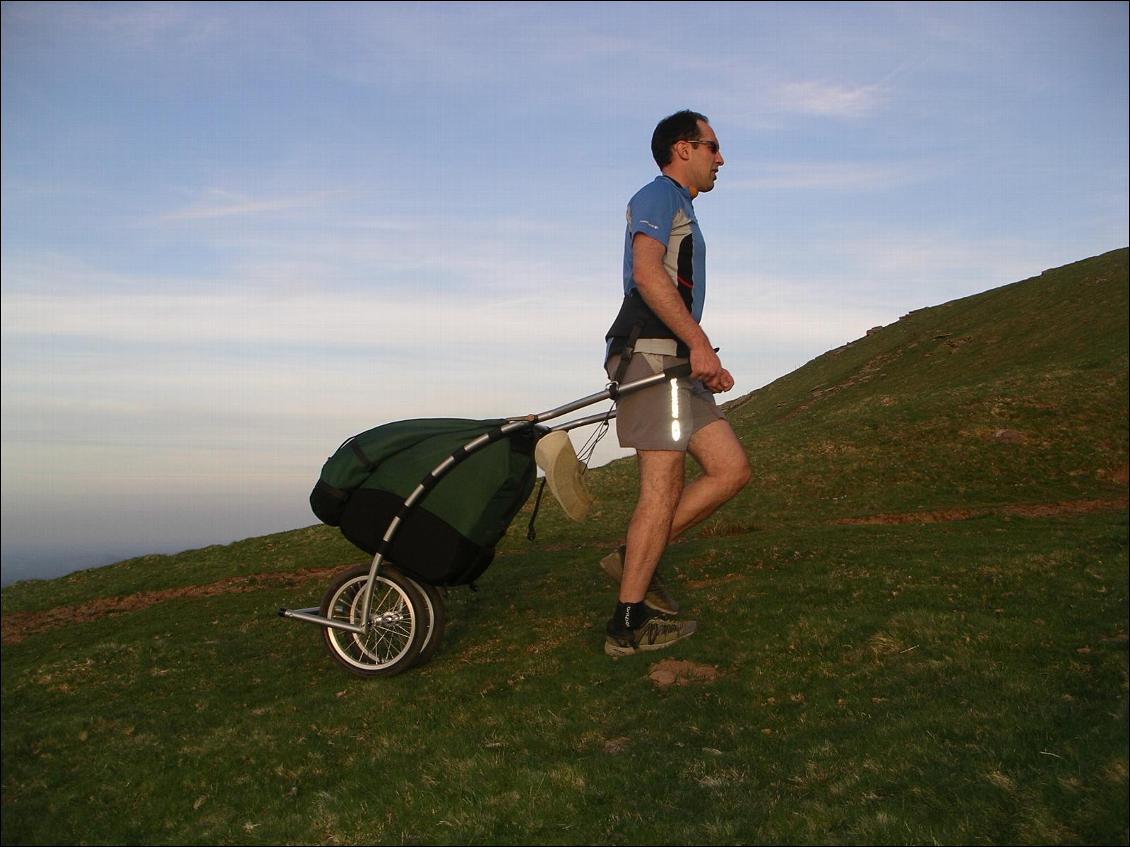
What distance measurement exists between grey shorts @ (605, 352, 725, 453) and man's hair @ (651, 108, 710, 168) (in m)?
1.78

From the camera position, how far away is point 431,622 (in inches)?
277

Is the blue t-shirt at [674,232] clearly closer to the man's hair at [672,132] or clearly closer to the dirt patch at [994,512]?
the man's hair at [672,132]

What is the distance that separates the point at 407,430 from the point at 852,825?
456 centimetres

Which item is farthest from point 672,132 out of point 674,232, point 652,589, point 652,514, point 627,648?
point 627,648


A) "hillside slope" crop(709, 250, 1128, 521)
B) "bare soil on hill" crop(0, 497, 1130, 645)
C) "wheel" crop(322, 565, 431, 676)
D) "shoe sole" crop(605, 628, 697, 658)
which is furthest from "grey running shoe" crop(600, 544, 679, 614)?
"hillside slope" crop(709, 250, 1128, 521)

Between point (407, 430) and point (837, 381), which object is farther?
point (837, 381)

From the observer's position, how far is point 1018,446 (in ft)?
76.5

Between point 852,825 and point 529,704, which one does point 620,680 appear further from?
point 852,825

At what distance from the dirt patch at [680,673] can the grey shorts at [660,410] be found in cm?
166

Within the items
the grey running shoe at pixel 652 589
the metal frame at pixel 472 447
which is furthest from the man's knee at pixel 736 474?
the grey running shoe at pixel 652 589

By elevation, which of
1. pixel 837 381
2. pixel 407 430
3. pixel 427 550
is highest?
pixel 837 381

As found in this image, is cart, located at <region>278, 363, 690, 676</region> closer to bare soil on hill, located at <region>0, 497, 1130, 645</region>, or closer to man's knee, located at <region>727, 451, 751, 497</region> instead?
man's knee, located at <region>727, 451, 751, 497</region>

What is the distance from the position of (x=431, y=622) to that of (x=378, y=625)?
443 millimetres

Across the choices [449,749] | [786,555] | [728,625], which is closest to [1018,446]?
[786,555]
